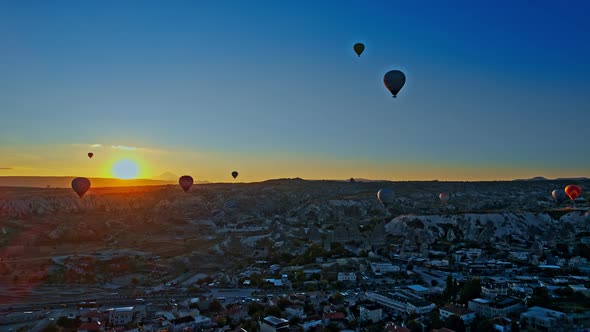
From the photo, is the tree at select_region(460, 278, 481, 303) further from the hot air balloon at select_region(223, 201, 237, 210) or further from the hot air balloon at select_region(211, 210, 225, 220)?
the hot air balloon at select_region(223, 201, 237, 210)

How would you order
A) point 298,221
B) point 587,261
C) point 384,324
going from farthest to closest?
point 298,221, point 587,261, point 384,324

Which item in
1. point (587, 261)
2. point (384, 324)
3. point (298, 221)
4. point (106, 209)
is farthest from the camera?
point (106, 209)

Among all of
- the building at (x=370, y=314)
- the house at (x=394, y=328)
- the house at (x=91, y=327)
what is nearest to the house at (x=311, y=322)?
the building at (x=370, y=314)

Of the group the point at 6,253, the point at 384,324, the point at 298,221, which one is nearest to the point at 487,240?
the point at 298,221

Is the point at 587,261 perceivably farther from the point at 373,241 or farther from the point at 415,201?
the point at 415,201

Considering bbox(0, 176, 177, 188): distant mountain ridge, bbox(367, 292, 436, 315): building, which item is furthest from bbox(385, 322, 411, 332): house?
Result: bbox(0, 176, 177, 188): distant mountain ridge

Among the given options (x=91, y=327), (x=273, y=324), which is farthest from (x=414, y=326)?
(x=91, y=327)
